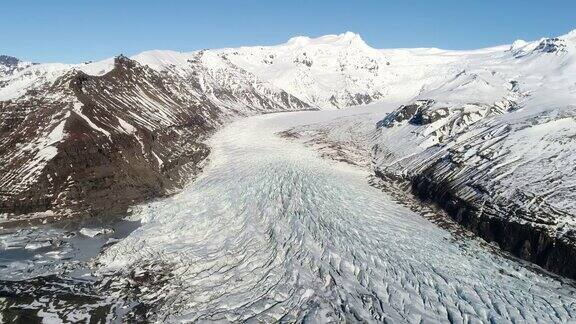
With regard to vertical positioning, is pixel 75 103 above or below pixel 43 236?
above

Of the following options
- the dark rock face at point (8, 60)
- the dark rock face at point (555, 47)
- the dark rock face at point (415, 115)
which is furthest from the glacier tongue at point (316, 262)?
the dark rock face at point (8, 60)

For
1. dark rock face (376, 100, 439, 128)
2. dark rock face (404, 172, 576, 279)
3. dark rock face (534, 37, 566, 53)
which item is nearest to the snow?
dark rock face (404, 172, 576, 279)

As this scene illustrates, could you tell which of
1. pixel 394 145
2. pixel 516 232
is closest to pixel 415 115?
pixel 394 145

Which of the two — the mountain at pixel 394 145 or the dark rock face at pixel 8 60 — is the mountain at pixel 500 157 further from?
the dark rock face at pixel 8 60

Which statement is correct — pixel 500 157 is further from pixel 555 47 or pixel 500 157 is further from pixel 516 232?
pixel 555 47

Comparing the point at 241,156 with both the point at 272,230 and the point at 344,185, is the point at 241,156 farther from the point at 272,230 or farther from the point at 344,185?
the point at 272,230

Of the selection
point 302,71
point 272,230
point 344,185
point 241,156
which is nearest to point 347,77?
point 302,71
